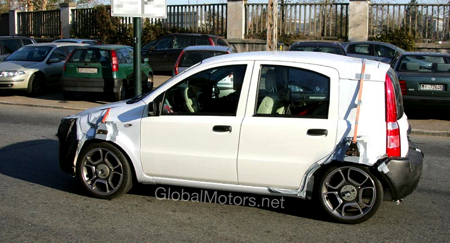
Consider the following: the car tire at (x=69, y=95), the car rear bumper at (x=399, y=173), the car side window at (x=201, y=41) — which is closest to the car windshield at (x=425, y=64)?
the car rear bumper at (x=399, y=173)

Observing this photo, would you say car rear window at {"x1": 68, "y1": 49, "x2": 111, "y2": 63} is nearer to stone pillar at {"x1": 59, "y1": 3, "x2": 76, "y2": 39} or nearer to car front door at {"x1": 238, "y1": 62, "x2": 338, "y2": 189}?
car front door at {"x1": 238, "y1": 62, "x2": 338, "y2": 189}

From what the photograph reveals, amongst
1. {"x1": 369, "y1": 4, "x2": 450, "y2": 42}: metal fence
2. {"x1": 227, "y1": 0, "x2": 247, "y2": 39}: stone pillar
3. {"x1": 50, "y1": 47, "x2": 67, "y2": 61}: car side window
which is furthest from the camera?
{"x1": 227, "y1": 0, "x2": 247, "y2": 39}: stone pillar

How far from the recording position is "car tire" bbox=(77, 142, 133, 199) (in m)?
6.09

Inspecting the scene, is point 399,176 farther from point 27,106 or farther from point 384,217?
point 27,106

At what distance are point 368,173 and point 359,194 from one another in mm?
249

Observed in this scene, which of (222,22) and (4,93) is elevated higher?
(222,22)

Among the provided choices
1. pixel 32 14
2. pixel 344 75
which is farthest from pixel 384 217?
pixel 32 14

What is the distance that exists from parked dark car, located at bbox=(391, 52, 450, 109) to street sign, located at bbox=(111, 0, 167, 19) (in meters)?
5.91

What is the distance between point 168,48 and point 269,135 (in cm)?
1733

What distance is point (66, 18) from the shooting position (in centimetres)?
3191

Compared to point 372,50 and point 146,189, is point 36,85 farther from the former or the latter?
point 372,50

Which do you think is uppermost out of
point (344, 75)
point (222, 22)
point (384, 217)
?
point (222, 22)

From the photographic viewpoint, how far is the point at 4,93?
1761cm

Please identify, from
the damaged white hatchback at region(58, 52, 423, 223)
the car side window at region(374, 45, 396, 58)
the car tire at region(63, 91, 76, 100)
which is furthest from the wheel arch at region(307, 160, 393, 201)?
the car side window at region(374, 45, 396, 58)
